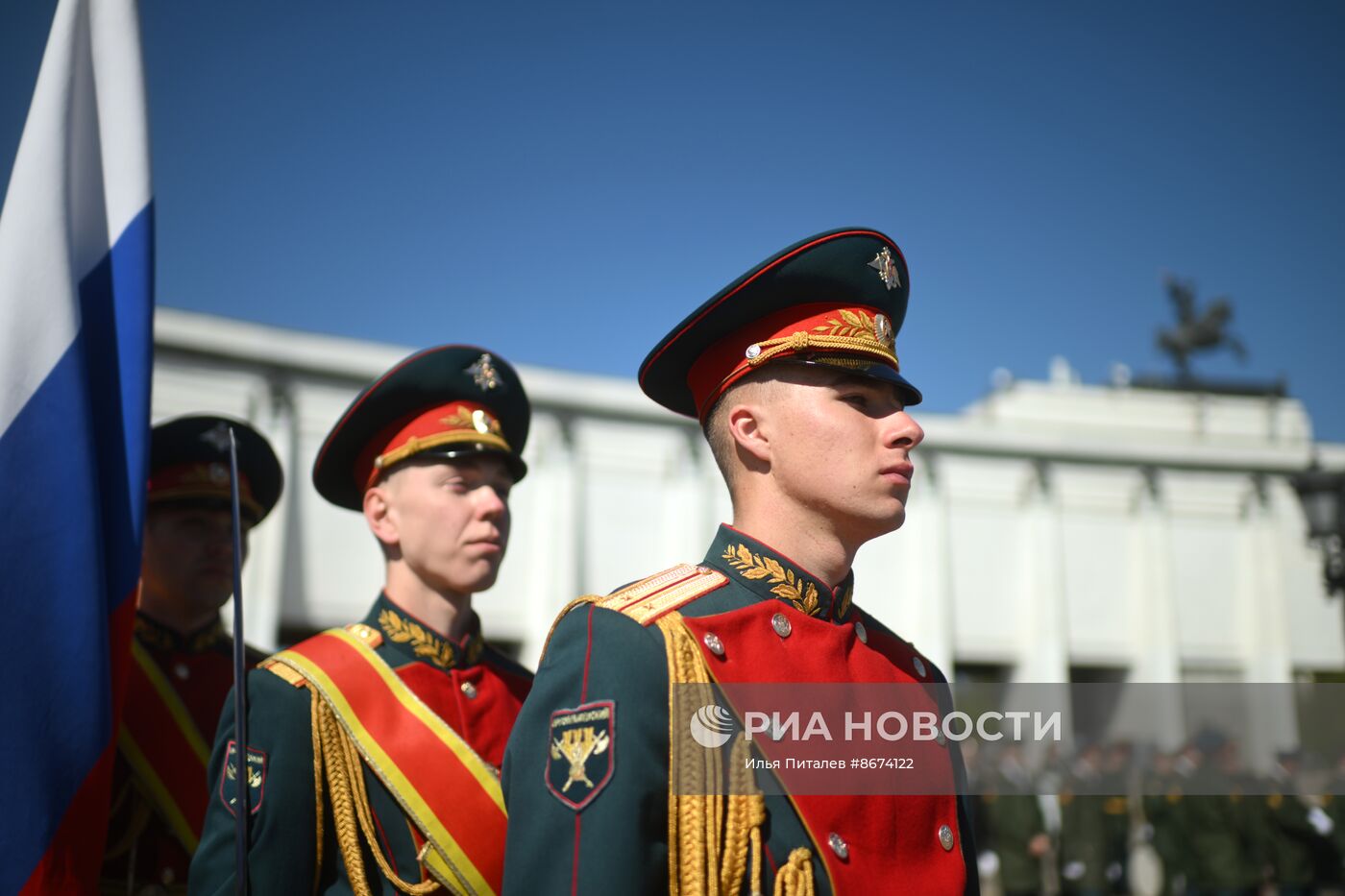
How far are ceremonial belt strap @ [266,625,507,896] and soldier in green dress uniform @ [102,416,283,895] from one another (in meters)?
0.85

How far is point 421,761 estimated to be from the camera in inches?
122

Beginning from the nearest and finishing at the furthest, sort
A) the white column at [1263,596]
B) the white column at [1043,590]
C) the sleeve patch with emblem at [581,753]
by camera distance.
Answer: the sleeve patch with emblem at [581,753], the white column at [1043,590], the white column at [1263,596]

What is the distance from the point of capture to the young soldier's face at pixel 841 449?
2.37 meters

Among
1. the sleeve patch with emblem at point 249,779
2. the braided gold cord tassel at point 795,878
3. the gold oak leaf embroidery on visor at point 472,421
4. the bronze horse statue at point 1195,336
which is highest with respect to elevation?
the bronze horse statue at point 1195,336

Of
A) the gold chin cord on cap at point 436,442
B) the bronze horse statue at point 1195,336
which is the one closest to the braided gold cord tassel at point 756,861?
the gold chin cord on cap at point 436,442

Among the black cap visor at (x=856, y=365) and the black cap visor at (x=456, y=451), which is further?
the black cap visor at (x=456, y=451)

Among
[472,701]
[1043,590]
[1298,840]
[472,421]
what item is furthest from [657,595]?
[1043,590]

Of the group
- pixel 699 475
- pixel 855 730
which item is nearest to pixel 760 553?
pixel 855 730

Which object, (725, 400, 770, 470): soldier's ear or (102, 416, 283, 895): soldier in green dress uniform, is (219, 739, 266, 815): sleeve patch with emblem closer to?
(102, 416, 283, 895): soldier in green dress uniform

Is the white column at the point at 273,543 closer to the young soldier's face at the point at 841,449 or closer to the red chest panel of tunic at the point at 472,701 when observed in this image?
the red chest panel of tunic at the point at 472,701

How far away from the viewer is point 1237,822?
1219cm

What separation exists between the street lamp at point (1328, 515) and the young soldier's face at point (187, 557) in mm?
7275

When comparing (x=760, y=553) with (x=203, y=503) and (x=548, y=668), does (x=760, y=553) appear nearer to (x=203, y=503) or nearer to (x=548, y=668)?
(x=548, y=668)

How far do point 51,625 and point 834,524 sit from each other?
2038mm
